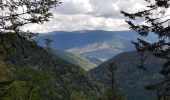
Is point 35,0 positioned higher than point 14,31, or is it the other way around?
point 35,0

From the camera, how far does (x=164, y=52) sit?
24.0 m

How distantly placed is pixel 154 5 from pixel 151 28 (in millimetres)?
1363

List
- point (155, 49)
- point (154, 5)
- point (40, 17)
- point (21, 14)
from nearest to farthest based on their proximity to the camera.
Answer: point (21, 14) < point (40, 17) < point (154, 5) < point (155, 49)

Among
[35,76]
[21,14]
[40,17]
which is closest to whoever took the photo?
[21,14]

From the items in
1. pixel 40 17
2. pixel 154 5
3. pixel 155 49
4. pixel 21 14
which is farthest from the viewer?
pixel 155 49

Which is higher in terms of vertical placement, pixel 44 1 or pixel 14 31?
pixel 44 1

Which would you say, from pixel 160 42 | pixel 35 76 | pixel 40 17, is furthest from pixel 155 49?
pixel 35 76

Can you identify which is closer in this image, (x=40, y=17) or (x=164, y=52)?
(x=40, y=17)

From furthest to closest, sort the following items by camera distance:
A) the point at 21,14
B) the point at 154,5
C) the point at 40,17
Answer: the point at 154,5, the point at 40,17, the point at 21,14

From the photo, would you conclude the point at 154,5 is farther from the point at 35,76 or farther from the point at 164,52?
the point at 35,76

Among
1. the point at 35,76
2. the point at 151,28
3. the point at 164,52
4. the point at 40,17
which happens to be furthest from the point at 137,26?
the point at 35,76

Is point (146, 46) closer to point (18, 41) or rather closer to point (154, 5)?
point (154, 5)

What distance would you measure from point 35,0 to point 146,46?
8.46 meters

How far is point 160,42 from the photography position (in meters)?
22.6
